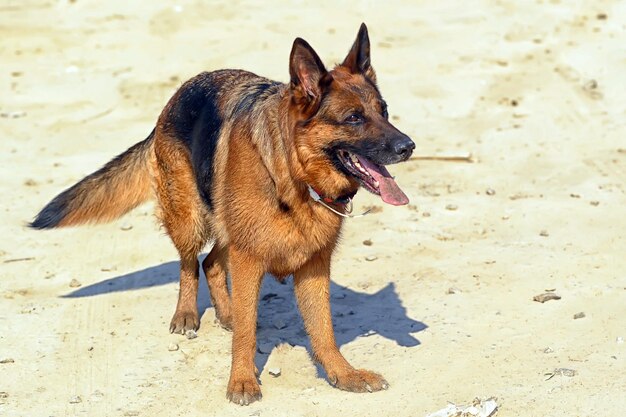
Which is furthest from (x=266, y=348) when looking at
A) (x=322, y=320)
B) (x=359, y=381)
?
(x=359, y=381)

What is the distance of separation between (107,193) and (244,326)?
215 cm

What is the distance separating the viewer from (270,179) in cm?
683

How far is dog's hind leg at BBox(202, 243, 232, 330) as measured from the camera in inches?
328

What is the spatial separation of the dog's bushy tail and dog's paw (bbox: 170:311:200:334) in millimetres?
1086

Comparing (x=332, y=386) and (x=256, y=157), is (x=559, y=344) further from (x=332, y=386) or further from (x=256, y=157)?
(x=256, y=157)

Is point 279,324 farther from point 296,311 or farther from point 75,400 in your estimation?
point 75,400

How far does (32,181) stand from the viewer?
11.5 m

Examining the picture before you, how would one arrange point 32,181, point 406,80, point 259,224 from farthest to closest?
point 406,80 → point 32,181 → point 259,224

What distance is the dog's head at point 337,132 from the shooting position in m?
6.49

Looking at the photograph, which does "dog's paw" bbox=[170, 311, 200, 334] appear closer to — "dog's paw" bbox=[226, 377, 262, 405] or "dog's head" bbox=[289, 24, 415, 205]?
"dog's paw" bbox=[226, 377, 262, 405]

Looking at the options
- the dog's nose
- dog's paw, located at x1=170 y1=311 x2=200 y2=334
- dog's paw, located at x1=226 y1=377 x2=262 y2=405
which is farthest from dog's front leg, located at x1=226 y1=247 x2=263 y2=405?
the dog's nose

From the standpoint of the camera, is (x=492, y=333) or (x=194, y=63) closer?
(x=492, y=333)

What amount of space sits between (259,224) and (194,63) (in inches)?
332

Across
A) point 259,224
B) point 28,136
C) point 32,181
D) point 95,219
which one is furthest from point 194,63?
point 259,224
